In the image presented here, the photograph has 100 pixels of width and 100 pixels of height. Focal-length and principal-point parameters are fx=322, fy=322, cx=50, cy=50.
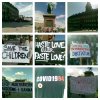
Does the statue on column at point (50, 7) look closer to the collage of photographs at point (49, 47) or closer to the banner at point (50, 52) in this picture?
the collage of photographs at point (49, 47)

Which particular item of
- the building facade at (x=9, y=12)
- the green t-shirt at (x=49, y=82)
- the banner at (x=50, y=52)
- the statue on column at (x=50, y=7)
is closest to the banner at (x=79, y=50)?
the banner at (x=50, y=52)

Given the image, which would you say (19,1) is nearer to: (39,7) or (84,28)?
(39,7)

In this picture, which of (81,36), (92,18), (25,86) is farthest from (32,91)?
(92,18)

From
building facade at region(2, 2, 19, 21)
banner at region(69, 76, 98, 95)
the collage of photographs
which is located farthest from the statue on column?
banner at region(69, 76, 98, 95)

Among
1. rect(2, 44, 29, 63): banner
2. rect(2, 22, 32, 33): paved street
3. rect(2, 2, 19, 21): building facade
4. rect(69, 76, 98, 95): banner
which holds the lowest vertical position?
rect(69, 76, 98, 95): banner

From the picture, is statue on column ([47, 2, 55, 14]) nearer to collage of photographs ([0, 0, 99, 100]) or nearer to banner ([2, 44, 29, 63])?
collage of photographs ([0, 0, 99, 100])

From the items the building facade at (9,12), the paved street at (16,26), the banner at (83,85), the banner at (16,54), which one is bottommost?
the banner at (83,85)
